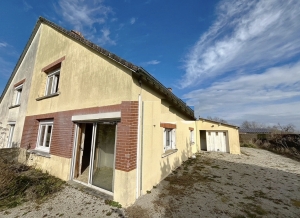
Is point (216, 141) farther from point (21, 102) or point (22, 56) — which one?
point (22, 56)

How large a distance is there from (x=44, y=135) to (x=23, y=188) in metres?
3.11

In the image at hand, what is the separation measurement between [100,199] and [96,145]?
1.81 metres

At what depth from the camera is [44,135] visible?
7234mm

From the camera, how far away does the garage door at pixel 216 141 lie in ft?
48.9

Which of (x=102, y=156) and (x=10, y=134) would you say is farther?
(x=10, y=134)

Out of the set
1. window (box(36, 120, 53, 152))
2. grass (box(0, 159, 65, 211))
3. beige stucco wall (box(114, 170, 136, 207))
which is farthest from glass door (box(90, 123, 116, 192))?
window (box(36, 120, 53, 152))

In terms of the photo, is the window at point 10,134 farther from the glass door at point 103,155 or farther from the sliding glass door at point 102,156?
the glass door at point 103,155

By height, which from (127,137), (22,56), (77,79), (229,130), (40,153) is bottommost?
(40,153)

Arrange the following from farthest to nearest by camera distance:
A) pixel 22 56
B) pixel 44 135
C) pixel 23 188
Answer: pixel 22 56, pixel 44 135, pixel 23 188

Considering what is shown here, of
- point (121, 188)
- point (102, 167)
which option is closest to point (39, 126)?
point (102, 167)

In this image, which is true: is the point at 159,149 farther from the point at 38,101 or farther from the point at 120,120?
the point at 38,101

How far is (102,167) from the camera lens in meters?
5.05

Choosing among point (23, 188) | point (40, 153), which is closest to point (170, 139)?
point (23, 188)

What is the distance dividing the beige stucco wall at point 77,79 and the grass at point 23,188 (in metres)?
2.90
